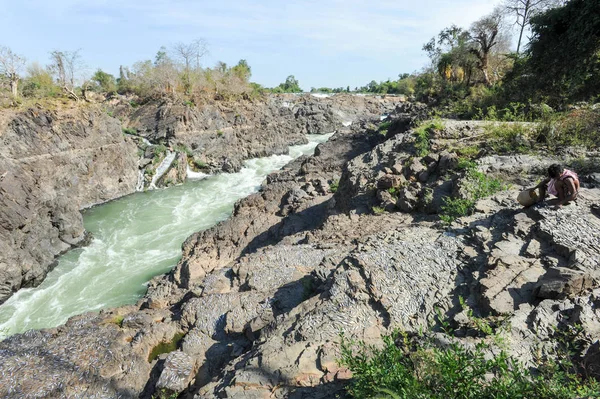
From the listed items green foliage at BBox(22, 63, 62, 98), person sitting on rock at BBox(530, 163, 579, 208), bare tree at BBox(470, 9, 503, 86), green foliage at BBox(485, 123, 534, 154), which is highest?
bare tree at BBox(470, 9, 503, 86)

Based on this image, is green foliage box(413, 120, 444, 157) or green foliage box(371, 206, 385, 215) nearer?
green foliage box(371, 206, 385, 215)

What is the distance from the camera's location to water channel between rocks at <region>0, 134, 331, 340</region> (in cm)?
960

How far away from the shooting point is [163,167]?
21.8m

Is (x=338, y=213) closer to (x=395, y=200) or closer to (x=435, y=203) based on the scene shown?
(x=395, y=200)

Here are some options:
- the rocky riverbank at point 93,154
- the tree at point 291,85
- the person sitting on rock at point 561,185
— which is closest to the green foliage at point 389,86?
the tree at point 291,85

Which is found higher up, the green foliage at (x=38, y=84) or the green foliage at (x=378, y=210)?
the green foliage at (x=38, y=84)

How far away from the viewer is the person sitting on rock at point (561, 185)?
4.81 meters

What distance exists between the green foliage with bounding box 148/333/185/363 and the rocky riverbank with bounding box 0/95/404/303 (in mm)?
7676

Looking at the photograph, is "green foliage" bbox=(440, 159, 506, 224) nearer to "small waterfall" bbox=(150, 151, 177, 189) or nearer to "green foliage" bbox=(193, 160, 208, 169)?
"small waterfall" bbox=(150, 151, 177, 189)

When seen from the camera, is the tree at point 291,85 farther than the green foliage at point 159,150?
Yes

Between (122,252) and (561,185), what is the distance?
43.5 ft

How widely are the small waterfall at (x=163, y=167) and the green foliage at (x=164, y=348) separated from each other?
1654 centimetres

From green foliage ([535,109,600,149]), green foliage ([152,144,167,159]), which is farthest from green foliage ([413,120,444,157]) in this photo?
green foliage ([152,144,167,159])

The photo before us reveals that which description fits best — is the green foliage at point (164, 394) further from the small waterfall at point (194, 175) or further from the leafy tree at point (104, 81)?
the leafy tree at point (104, 81)
